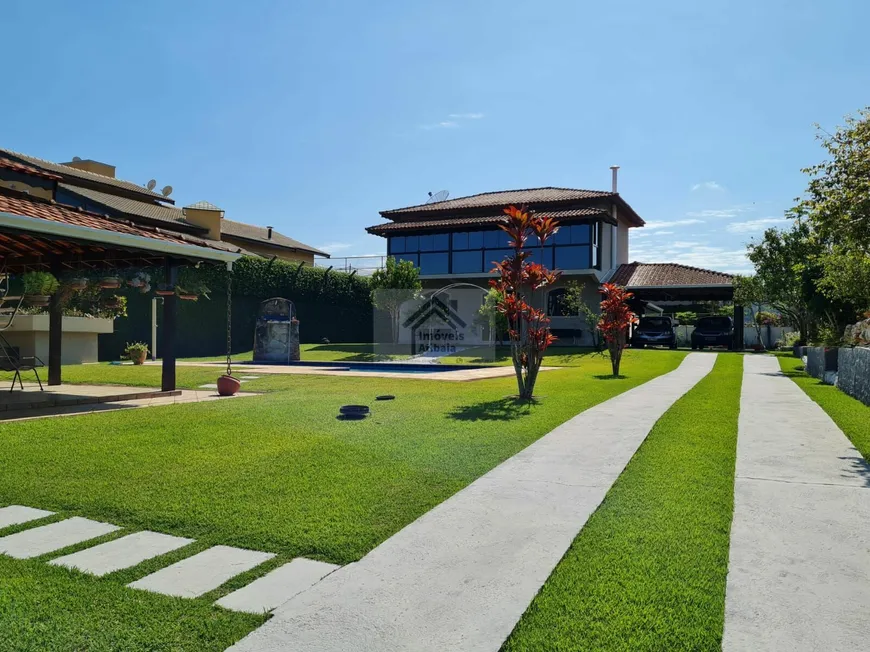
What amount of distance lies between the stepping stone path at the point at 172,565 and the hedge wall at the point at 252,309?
19614 mm

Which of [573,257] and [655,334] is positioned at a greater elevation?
[573,257]

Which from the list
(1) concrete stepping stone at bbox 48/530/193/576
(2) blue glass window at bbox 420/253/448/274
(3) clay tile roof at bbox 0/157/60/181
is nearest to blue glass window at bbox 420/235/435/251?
(2) blue glass window at bbox 420/253/448/274

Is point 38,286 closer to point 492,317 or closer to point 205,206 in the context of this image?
point 492,317

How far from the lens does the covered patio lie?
804 cm

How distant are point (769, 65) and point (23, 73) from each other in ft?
50.7

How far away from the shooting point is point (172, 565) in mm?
3279

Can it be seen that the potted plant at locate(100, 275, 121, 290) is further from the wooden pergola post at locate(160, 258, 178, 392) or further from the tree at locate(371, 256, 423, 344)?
the tree at locate(371, 256, 423, 344)

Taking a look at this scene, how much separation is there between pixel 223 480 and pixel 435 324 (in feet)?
78.2

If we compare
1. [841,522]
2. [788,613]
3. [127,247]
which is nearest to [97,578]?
[788,613]

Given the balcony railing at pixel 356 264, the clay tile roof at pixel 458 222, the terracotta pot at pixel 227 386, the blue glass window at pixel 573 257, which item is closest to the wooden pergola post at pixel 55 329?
the terracotta pot at pixel 227 386

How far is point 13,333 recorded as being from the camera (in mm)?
17500

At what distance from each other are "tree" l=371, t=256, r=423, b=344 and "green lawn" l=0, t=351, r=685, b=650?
15.7 m

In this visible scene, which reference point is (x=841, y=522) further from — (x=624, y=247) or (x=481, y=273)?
(x=624, y=247)

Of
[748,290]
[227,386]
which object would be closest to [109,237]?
[227,386]
